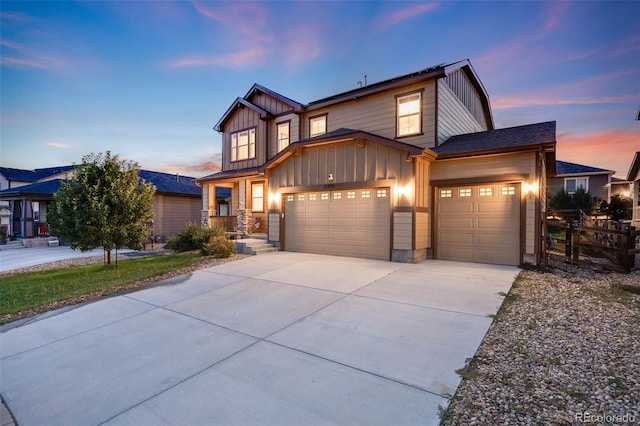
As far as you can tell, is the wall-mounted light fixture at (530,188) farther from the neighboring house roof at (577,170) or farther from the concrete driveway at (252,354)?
the neighboring house roof at (577,170)

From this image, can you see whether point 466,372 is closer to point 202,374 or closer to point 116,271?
point 202,374

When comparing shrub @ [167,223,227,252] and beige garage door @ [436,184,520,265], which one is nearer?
beige garage door @ [436,184,520,265]

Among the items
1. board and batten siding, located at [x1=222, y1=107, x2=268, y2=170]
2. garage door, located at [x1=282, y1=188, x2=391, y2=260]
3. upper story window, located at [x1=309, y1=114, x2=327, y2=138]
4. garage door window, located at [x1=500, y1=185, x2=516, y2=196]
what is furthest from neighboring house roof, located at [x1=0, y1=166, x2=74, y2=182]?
garage door window, located at [x1=500, y1=185, x2=516, y2=196]

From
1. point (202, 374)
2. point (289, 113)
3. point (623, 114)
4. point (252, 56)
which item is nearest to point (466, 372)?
point (202, 374)

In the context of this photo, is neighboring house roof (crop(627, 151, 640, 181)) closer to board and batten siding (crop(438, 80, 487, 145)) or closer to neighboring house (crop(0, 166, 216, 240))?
board and batten siding (crop(438, 80, 487, 145))

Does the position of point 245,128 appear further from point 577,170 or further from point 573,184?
point 577,170

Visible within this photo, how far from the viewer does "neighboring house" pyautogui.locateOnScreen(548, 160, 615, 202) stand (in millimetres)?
23828

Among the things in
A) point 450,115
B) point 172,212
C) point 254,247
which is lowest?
point 254,247

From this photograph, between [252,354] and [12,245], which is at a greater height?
[252,354]

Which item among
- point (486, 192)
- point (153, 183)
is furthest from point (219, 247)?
point (153, 183)

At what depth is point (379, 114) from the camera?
39.1 feet

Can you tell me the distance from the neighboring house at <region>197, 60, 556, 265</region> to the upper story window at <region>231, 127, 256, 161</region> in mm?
2841

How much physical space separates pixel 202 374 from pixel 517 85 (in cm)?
1845

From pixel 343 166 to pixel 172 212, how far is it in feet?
45.1
